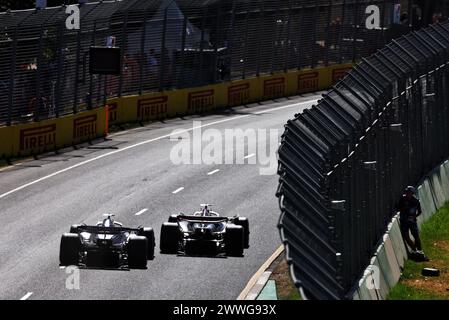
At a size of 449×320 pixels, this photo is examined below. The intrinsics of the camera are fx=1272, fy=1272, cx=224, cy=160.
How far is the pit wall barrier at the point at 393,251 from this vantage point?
65.5 ft

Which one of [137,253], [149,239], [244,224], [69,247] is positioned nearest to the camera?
[69,247]

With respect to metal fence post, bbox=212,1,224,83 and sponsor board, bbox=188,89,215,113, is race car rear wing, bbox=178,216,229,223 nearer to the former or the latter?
sponsor board, bbox=188,89,215,113

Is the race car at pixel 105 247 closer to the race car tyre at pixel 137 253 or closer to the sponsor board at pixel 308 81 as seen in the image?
the race car tyre at pixel 137 253

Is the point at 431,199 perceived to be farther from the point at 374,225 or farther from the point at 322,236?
the point at 322,236

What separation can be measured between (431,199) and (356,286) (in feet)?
37.5

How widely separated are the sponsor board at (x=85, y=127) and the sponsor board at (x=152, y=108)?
3335mm

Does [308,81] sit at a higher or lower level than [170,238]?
higher

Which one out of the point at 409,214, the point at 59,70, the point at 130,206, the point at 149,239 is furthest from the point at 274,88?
the point at 149,239

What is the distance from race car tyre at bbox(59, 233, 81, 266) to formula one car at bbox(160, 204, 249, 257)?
149cm

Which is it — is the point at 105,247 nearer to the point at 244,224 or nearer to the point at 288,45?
the point at 244,224

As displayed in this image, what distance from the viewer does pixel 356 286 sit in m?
19.1

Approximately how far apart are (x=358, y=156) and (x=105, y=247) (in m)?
4.44

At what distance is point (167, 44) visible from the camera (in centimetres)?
4497

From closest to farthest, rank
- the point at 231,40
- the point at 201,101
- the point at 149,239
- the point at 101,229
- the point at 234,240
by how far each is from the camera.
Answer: the point at 101,229 → the point at 234,240 → the point at 149,239 → the point at 201,101 → the point at 231,40
